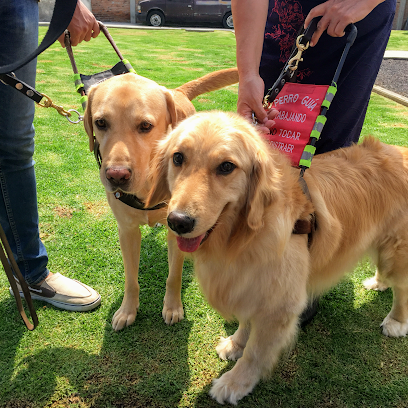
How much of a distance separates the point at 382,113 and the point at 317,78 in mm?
5779

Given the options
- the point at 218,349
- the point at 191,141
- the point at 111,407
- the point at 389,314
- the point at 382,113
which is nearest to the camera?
the point at 191,141

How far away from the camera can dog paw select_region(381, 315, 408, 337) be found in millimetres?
2602

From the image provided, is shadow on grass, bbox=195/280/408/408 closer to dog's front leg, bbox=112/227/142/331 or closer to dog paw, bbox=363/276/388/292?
dog paw, bbox=363/276/388/292

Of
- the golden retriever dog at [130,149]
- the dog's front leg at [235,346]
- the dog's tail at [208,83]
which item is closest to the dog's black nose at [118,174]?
the golden retriever dog at [130,149]

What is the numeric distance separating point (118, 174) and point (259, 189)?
36.4 inches

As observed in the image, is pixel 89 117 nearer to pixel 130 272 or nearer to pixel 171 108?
pixel 171 108

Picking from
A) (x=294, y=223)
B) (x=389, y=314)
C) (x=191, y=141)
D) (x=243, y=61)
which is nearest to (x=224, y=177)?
(x=191, y=141)

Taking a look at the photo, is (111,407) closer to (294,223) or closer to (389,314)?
(294,223)

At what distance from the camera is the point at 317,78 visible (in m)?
2.56

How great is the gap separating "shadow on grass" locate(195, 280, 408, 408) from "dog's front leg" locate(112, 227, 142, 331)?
2.40 feet

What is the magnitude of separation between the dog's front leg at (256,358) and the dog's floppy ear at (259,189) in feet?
2.07

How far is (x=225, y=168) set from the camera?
1.73 metres

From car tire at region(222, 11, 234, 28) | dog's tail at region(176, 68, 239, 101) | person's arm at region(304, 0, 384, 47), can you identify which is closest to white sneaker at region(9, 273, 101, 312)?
dog's tail at region(176, 68, 239, 101)

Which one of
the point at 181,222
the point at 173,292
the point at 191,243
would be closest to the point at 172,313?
the point at 173,292
